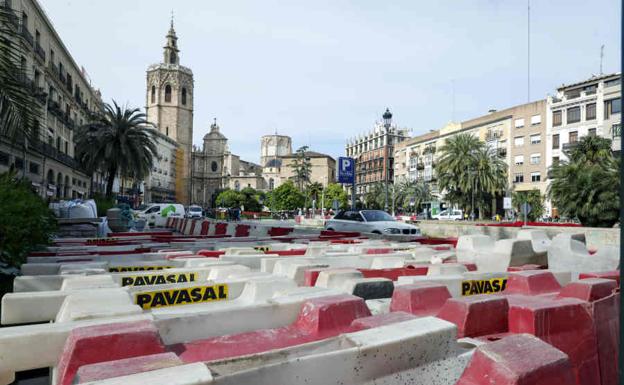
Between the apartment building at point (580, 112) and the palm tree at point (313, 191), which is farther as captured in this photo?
the palm tree at point (313, 191)

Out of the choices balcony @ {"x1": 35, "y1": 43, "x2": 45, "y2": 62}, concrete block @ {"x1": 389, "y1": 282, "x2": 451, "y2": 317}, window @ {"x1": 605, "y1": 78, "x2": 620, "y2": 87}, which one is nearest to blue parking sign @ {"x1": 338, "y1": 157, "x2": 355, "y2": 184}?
concrete block @ {"x1": 389, "y1": 282, "x2": 451, "y2": 317}

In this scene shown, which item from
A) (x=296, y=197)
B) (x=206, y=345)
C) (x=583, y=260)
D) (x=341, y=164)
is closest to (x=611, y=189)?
(x=341, y=164)

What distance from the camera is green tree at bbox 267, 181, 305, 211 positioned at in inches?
3784

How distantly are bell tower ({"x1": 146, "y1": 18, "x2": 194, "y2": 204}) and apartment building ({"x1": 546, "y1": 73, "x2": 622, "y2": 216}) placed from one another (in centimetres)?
8010

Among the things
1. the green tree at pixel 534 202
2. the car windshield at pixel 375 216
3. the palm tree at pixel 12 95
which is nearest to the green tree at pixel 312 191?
the green tree at pixel 534 202

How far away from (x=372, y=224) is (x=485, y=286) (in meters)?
12.6

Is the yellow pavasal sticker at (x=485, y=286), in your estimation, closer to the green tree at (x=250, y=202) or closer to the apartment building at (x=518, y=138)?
the apartment building at (x=518, y=138)

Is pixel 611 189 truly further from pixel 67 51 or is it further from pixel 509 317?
pixel 67 51

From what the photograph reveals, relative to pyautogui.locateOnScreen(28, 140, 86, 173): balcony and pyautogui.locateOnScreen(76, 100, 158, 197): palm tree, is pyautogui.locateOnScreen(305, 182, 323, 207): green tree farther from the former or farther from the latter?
pyautogui.locateOnScreen(76, 100, 158, 197): palm tree

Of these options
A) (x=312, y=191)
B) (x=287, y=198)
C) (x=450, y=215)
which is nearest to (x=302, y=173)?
(x=312, y=191)

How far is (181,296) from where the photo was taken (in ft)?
10.7

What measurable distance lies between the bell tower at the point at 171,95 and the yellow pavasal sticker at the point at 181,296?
106m

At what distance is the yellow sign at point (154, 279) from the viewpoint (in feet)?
13.2

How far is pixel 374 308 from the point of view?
339 cm
